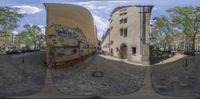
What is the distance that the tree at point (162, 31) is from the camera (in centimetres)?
3333

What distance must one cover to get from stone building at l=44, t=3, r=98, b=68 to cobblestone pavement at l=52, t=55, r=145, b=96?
1081mm

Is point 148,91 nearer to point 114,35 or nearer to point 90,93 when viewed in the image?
point 90,93

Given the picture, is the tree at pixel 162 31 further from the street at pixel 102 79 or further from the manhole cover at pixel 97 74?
the manhole cover at pixel 97 74

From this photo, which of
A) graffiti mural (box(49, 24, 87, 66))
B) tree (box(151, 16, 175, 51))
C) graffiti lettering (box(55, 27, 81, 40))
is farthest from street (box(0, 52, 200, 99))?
tree (box(151, 16, 175, 51))

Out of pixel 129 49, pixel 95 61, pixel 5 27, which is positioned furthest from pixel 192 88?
pixel 5 27

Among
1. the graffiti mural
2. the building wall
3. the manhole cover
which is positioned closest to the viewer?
the manhole cover

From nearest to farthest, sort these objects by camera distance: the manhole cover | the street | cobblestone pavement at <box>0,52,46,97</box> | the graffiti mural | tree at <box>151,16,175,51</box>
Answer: the street
cobblestone pavement at <box>0,52,46,97</box>
the manhole cover
the graffiti mural
tree at <box>151,16,175,51</box>

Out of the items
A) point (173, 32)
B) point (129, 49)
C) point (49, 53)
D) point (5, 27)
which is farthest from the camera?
point (173, 32)

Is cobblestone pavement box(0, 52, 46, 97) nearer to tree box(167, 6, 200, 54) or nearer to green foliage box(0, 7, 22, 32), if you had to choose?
green foliage box(0, 7, 22, 32)

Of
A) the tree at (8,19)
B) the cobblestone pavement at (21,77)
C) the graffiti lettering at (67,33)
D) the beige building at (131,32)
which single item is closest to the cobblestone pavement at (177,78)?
the beige building at (131,32)

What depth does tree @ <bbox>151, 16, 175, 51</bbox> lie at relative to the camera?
33.3 metres

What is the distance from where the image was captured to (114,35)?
1008 inches

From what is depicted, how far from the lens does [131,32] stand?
25.2m

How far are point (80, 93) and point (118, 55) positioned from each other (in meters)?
5.84
